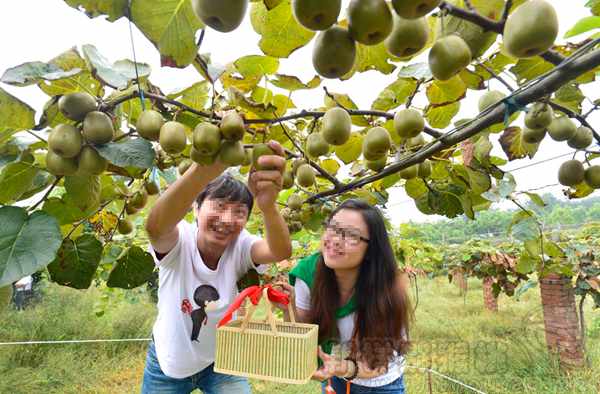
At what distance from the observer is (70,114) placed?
77 centimetres

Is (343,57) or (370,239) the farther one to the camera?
(370,239)

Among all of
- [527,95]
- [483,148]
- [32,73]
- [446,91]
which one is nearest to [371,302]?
[483,148]

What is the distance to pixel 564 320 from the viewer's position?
4508mm

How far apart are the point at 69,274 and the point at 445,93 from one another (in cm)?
116

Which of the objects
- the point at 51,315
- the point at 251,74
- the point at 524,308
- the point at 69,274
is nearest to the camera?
the point at 69,274

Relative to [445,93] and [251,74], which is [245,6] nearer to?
[251,74]

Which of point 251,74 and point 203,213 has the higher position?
point 251,74

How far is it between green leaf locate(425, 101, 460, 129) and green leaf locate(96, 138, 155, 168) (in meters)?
0.96

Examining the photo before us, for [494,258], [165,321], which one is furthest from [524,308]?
[165,321]

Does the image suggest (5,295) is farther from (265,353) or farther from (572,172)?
(572,172)

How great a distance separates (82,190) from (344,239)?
3.90ft

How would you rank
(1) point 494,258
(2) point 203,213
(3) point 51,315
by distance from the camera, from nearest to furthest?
(2) point 203,213
(1) point 494,258
(3) point 51,315

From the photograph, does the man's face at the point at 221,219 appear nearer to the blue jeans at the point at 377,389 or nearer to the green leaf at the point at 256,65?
the green leaf at the point at 256,65

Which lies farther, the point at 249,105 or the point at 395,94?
the point at 395,94
